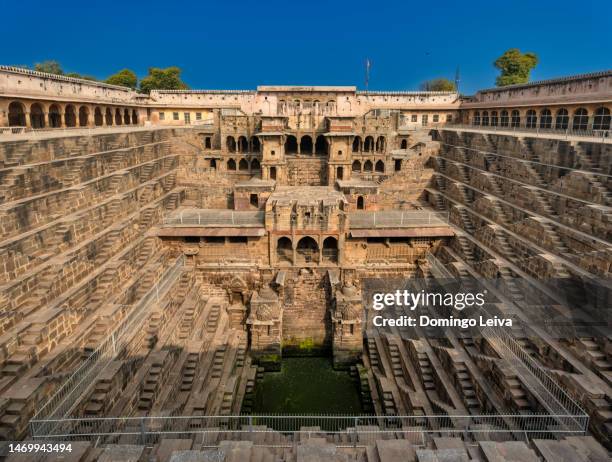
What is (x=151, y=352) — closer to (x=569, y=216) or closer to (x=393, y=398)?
(x=393, y=398)

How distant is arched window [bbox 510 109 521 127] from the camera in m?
38.9

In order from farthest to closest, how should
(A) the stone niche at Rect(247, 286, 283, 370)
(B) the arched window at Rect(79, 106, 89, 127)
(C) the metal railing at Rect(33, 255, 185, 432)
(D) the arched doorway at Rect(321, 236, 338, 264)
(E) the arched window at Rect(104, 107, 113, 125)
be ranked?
(E) the arched window at Rect(104, 107, 113, 125)
(B) the arched window at Rect(79, 106, 89, 127)
(D) the arched doorway at Rect(321, 236, 338, 264)
(A) the stone niche at Rect(247, 286, 283, 370)
(C) the metal railing at Rect(33, 255, 185, 432)

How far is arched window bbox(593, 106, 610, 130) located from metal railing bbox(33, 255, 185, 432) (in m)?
31.0

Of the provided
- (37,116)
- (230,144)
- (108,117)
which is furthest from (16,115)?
(230,144)

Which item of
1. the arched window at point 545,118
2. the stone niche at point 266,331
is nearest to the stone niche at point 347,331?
the stone niche at point 266,331

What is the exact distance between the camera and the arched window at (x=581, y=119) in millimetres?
30562

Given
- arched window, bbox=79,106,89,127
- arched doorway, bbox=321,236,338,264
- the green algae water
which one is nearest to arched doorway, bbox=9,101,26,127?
arched window, bbox=79,106,89,127

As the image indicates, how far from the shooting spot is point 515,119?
3953 cm

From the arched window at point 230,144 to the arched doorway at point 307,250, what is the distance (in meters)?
13.6

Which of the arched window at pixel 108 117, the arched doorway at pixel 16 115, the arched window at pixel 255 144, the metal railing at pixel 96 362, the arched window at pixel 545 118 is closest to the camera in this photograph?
the metal railing at pixel 96 362

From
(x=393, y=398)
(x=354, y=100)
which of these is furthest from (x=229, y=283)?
(x=354, y=100)

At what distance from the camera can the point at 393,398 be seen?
16359mm

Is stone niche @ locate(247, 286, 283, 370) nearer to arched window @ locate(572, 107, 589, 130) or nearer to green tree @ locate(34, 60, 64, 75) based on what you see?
arched window @ locate(572, 107, 589, 130)

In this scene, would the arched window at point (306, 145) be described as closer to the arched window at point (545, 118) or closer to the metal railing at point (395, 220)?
the metal railing at point (395, 220)
